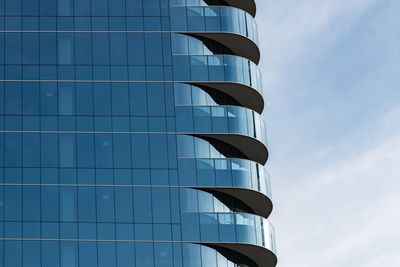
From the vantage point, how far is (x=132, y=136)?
102938 mm

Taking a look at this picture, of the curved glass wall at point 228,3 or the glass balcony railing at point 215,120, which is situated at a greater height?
the curved glass wall at point 228,3

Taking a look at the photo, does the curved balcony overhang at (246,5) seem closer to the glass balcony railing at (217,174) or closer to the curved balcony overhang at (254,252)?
the glass balcony railing at (217,174)

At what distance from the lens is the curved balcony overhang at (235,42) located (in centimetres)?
10625

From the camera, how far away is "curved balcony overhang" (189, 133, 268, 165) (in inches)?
4055

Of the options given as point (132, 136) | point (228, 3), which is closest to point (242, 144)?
point (132, 136)

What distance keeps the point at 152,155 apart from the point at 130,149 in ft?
5.19

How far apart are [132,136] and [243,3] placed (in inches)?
561

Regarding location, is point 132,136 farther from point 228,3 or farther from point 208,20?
point 228,3

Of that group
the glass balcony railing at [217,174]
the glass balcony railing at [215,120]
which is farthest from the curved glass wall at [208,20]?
the glass balcony railing at [217,174]

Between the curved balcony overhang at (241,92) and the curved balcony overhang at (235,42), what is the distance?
3671mm

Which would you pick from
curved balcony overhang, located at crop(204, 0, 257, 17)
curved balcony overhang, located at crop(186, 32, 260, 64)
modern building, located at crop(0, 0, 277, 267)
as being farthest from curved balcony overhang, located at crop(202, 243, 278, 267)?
curved balcony overhang, located at crop(204, 0, 257, 17)

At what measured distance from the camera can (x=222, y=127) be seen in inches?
4060

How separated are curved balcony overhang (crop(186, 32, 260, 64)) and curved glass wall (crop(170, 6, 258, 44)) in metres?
0.26

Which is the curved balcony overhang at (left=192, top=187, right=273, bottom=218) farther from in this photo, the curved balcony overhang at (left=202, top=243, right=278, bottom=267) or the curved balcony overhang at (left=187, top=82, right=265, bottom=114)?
the curved balcony overhang at (left=187, top=82, right=265, bottom=114)
